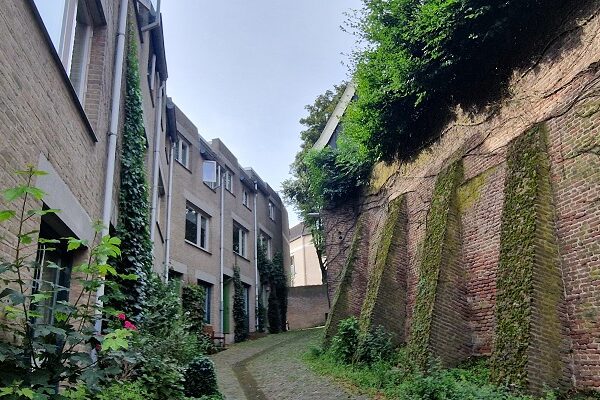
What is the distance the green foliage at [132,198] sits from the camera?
30.1ft

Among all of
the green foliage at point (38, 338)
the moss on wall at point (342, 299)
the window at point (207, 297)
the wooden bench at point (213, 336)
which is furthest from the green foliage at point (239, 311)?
the green foliage at point (38, 338)

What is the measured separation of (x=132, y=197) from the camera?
31.0ft

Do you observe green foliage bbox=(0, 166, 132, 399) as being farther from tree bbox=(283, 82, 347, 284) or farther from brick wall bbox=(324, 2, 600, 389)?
tree bbox=(283, 82, 347, 284)

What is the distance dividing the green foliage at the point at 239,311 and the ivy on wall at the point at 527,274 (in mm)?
15819

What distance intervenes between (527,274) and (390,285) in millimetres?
5451

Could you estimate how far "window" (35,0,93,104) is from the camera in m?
5.16

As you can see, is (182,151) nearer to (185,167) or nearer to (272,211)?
(185,167)

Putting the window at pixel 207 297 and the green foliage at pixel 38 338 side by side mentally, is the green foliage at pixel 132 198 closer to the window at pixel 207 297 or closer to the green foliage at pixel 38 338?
the green foliage at pixel 38 338

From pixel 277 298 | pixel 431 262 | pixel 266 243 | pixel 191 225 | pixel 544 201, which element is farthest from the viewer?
pixel 266 243

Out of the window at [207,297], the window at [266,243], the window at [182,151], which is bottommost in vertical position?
the window at [207,297]

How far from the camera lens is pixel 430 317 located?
32.3 feet

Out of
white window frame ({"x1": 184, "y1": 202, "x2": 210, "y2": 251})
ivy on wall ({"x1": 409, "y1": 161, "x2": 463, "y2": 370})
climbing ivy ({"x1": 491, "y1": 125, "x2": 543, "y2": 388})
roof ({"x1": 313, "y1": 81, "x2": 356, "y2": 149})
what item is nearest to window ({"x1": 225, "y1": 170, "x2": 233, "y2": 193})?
white window frame ({"x1": 184, "y1": 202, "x2": 210, "y2": 251})

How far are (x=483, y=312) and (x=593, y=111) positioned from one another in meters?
4.44

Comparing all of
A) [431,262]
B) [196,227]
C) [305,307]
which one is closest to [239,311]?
[196,227]
